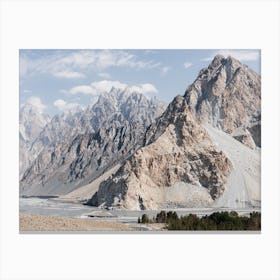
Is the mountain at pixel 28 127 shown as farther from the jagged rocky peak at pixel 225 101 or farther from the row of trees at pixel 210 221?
the jagged rocky peak at pixel 225 101

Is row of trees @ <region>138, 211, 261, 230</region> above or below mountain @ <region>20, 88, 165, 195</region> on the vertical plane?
below

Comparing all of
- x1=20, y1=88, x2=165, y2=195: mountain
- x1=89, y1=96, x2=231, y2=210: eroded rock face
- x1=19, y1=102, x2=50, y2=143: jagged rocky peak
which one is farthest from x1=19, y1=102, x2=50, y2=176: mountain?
x1=89, y1=96, x2=231, y2=210: eroded rock face

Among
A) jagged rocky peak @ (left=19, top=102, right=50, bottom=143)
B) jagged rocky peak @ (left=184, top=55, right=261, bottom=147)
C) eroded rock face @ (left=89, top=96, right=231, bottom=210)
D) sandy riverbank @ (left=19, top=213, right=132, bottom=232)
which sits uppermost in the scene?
jagged rocky peak @ (left=184, top=55, right=261, bottom=147)

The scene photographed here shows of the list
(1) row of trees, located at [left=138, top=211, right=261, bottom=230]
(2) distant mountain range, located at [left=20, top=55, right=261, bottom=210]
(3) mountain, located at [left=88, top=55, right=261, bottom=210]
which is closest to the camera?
(1) row of trees, located at [left=138, top=211, right=261, bottom=230]

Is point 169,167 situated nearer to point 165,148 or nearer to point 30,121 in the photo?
point 165,148

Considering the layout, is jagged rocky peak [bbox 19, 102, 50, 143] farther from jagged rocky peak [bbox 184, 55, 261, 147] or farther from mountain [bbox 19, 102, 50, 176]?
jagged rocky peak [bbox 184, 55, 261, 147]

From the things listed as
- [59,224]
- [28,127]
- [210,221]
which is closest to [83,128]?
[28,127]

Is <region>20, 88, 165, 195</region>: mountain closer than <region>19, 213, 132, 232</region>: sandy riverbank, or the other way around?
<region>19, 213, 132, 232</region>: sandy riverbank
